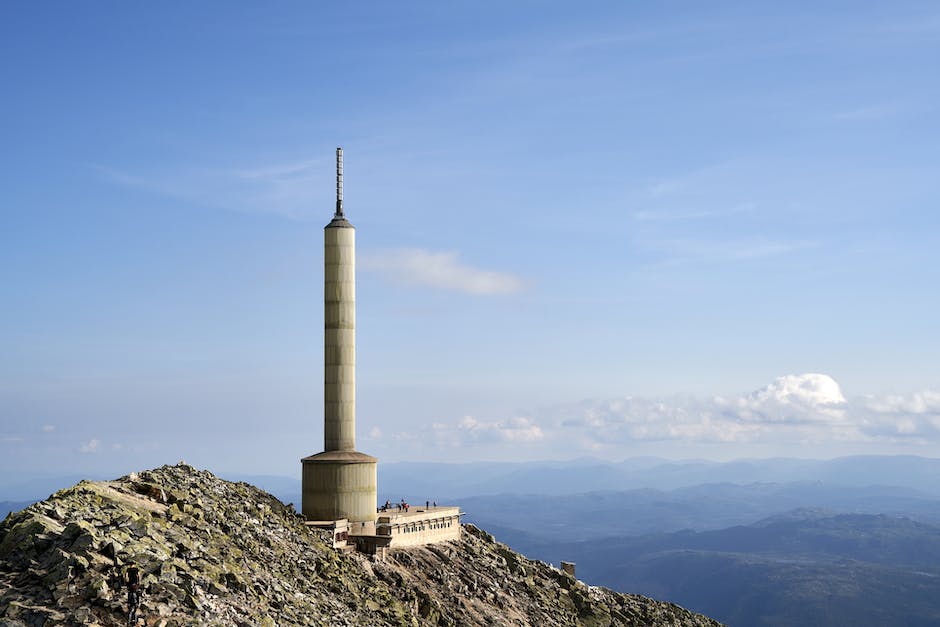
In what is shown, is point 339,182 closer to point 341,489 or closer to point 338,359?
point 338,359

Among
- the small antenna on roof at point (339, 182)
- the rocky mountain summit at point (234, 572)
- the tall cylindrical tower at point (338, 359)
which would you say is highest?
the small antenna on roof at point (339, 182)

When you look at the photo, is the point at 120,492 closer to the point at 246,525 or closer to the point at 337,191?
the point at 246,525

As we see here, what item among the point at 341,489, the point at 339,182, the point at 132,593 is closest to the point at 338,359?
the point at 341,489

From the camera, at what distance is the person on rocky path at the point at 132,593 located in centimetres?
3572

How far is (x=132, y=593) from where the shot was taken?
36.1m

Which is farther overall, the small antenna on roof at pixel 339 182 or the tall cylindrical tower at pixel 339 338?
the small antenna on roof at pixel 339 182

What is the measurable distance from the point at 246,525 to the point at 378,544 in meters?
10.6

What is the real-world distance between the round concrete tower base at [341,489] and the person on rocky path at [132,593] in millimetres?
27984

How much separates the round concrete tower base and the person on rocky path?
91.8ft

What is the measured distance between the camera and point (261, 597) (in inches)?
1769

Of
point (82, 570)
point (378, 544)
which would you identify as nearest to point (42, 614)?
point (82, 570)

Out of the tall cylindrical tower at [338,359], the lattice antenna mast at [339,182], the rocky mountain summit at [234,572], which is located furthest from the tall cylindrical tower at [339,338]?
the rocky mountain summit at [234,572]

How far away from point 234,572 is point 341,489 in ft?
65.9

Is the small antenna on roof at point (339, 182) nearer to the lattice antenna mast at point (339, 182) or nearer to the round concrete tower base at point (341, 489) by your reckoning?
the lattice antenna mast at point (339, 182)
